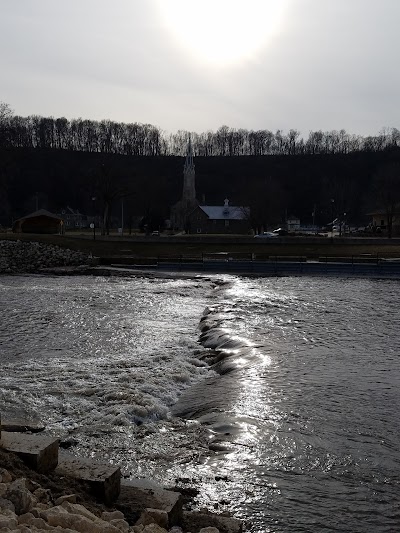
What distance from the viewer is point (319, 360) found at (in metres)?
15.1

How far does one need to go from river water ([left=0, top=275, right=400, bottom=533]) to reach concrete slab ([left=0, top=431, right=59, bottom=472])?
4.86 ft

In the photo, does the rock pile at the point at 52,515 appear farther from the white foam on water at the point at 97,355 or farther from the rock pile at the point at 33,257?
the rock pile at the point at 33,257

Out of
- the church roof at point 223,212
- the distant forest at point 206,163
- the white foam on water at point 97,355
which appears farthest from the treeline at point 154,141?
the white foam on water at point 97,355

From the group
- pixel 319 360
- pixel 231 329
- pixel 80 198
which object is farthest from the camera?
pixel 80 198

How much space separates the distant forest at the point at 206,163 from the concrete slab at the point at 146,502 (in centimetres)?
11916

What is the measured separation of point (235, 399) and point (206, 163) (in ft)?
551

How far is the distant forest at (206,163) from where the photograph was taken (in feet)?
470

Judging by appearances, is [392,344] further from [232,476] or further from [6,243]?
[6,243]

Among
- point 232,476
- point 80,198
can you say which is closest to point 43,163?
point 80,198

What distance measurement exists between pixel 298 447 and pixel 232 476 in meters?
1.54

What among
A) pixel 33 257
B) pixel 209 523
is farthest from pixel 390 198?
pixel 209 523

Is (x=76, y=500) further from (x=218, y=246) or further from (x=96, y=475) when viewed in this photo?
(x=218, y=246)

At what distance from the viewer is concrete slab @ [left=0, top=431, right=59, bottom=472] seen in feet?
21.7

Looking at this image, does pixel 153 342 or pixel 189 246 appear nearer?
pixel 153 342
